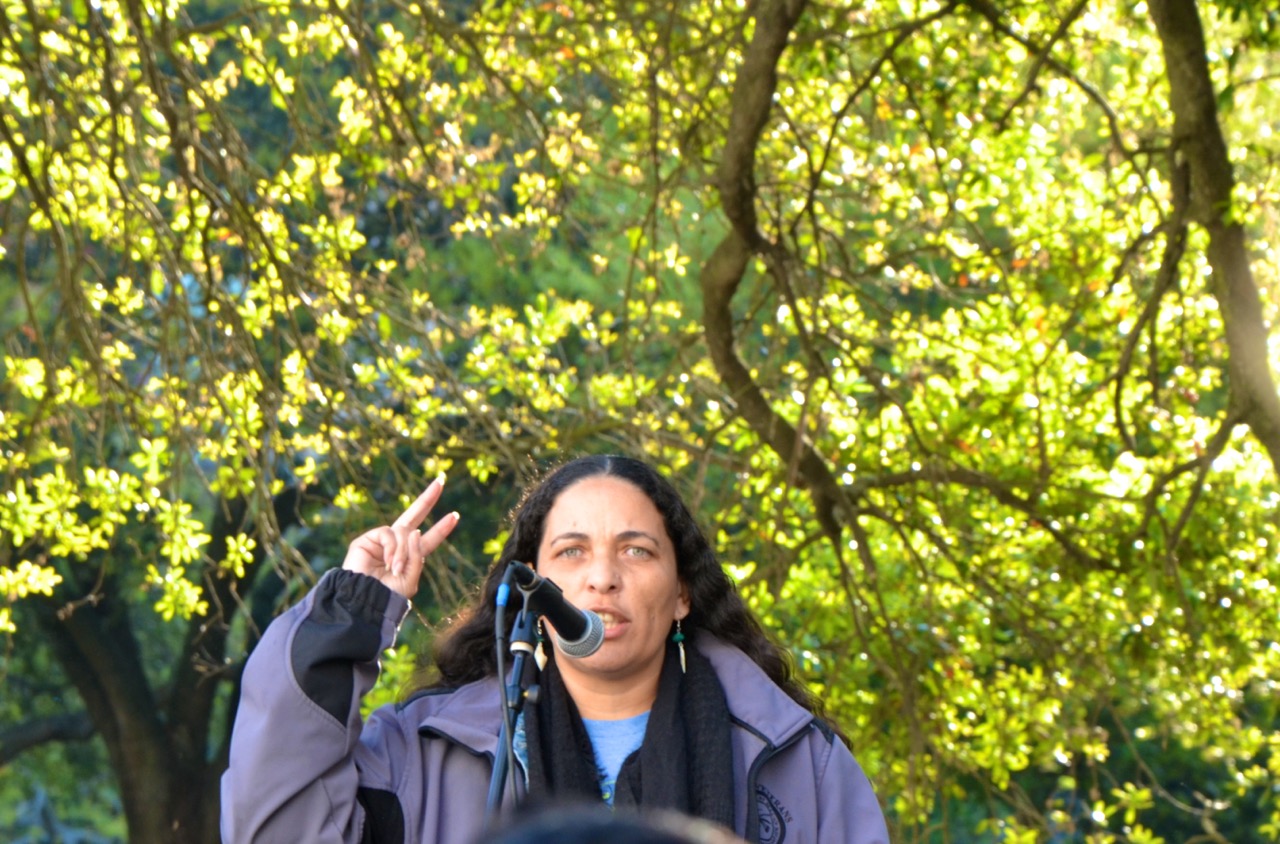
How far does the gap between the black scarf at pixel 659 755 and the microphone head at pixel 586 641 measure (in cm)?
21

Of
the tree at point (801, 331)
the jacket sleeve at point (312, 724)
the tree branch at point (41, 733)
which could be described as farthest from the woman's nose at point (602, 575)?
the tree branch at point (41, 733)

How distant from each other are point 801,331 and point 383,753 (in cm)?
331

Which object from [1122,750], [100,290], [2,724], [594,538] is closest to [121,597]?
[2,724]

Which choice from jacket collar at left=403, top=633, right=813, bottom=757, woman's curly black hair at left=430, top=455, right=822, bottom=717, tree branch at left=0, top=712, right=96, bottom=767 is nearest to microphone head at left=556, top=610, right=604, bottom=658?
jacket collar at left=403, top=633, right=813, bottom=757

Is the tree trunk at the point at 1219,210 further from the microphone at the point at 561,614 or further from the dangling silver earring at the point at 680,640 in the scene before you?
the microphone at the point at 561,614

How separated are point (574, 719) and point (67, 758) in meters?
16.1

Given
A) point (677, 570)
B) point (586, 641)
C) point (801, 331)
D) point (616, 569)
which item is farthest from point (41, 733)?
point (586, 641)

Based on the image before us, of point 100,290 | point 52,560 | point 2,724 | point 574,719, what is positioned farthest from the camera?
point 2,724

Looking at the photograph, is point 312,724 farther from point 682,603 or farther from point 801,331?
point 801,331

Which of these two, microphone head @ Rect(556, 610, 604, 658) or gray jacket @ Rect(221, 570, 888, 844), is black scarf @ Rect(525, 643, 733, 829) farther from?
microphone head @ Rect(556, 610, 604, 658)

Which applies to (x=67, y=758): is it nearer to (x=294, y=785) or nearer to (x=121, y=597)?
(x=121, y=597)

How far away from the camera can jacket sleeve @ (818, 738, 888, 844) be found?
2.65 m

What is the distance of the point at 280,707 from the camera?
2379 mm

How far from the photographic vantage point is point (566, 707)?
272 cm
